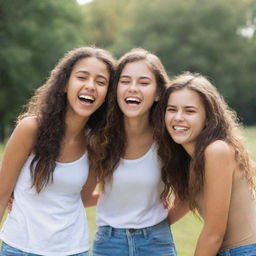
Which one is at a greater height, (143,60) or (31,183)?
(143,60)

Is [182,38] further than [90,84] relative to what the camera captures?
Yes

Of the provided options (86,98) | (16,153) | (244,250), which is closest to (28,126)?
(16,153)

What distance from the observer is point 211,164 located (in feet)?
10.1

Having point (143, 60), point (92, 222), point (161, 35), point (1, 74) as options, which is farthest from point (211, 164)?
point (161, 35)

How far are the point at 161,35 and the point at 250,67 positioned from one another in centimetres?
893

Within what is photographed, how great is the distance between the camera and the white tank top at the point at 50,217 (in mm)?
3186

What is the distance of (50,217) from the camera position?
127 inches

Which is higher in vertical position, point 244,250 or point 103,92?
point 103,92

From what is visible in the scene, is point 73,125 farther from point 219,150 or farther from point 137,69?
point 219,150

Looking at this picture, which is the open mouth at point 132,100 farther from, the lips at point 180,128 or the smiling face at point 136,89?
the lips at point 180,128

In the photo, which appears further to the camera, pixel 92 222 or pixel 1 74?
pixel 1 74

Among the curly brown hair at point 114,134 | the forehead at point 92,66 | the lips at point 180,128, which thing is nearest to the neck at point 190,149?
the lips at point 180,128

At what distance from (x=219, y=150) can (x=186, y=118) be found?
0.39 metres

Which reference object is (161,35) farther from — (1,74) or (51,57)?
(1,74)
